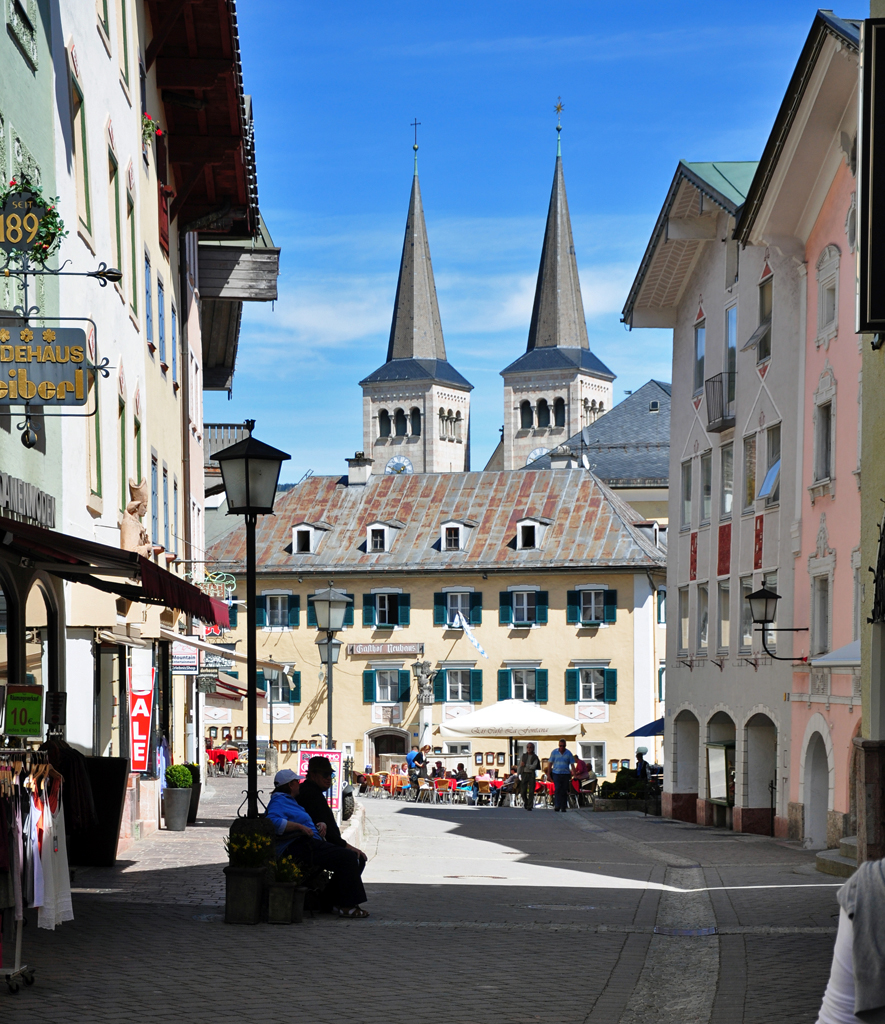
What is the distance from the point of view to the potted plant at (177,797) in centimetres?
2014

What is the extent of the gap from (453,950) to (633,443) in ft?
284

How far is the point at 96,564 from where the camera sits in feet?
35.9

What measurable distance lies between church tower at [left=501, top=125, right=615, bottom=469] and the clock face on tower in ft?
31.3

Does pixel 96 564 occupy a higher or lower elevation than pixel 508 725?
higher

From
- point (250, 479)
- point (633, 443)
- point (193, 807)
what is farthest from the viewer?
point (633, 443)

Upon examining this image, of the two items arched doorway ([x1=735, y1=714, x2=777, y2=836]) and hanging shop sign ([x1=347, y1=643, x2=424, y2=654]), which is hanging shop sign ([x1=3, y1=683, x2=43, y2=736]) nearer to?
arched doorway ([x1=735, y1=714, x2=777, y2=836])

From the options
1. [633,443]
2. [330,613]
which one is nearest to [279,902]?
[330,613]

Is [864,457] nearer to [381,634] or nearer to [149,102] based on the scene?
[149,102]

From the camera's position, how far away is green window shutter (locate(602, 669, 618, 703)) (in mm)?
56562

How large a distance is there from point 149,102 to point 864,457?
12.8 meters

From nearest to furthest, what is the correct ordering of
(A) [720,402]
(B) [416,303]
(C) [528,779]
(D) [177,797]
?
(D) [177,797] < (A) [720,402] < (C) [528,779] < (B) [416,303]

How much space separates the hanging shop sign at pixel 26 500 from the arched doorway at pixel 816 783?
1603 centimetres

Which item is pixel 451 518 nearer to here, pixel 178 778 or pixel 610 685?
pixel 610 685

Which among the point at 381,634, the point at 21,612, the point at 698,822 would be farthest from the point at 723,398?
the point at 381,634
